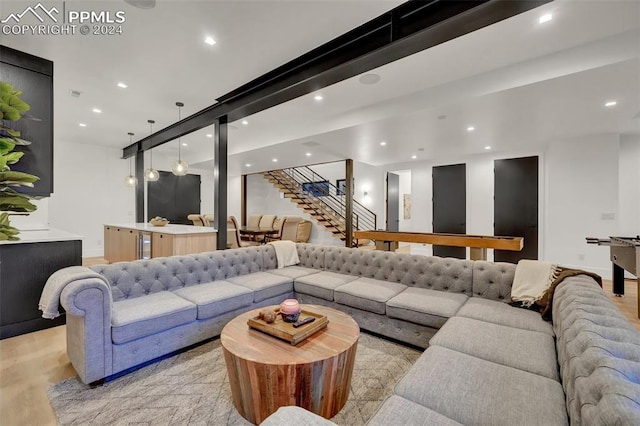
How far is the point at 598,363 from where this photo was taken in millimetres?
995

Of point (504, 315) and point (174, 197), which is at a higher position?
point (174, 197)

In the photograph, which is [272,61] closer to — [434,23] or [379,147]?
[434,23]

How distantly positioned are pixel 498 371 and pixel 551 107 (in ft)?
13.0

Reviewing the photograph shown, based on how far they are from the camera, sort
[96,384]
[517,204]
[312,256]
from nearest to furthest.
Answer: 1. [96,384]
2. [312,256]
3. [517,204]

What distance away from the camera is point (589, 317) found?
1.40 meters

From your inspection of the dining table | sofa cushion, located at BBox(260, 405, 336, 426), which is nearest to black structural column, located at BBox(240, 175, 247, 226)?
the dining table

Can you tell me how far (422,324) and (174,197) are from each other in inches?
339

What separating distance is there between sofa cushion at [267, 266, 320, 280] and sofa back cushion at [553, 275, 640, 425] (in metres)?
2.49

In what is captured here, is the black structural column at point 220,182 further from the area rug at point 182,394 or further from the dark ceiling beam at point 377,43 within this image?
the area rug at point 182,394

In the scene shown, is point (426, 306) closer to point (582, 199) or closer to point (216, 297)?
point (216, 297)

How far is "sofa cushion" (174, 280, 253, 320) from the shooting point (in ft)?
8.26

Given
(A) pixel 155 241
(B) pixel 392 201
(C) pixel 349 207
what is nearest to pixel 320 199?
(B) pixel 392 201

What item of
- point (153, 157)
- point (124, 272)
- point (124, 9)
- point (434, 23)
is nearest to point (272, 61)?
point (124, 9)

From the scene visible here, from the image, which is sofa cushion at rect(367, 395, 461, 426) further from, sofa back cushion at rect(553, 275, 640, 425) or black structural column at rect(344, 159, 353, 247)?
black structural column at rect(344, 159, 353, 247)
